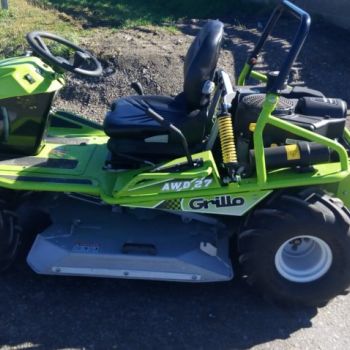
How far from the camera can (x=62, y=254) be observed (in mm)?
3588

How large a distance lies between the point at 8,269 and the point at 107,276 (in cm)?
71

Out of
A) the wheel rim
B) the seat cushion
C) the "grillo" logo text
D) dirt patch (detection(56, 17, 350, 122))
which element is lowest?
dirt patch (detection(56, 17, 350, 122))

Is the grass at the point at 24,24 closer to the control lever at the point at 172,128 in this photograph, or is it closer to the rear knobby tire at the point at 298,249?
the control lever at the point at 172,128

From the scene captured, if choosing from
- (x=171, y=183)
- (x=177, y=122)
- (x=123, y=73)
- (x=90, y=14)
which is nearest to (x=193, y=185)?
(x=171, y=183)

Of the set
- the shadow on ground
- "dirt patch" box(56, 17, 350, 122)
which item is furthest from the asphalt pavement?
"dirt patch" box(56, 17, 350, 122)

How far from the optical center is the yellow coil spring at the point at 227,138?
10.8ft

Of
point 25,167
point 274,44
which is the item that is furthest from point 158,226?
point 274,44

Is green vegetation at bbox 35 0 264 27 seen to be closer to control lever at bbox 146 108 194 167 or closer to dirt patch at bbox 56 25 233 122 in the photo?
dirt patch at bbox 56 25 233 122

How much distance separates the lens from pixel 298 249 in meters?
3.71

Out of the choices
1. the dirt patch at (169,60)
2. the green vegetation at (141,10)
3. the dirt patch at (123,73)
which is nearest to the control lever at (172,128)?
the dirt patch at (123,73)

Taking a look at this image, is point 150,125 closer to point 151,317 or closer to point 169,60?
point 151,317

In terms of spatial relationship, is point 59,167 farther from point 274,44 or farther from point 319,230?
point 274,44

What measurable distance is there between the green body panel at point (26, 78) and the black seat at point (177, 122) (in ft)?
1.43

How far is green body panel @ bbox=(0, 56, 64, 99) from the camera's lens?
3.66 metres
